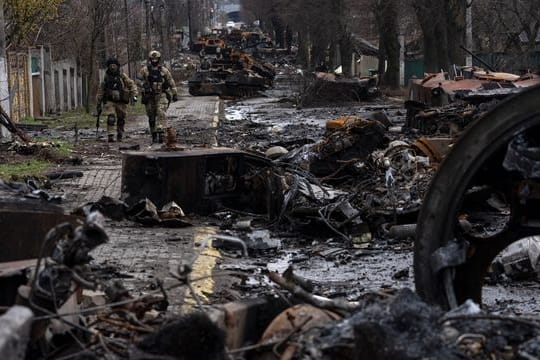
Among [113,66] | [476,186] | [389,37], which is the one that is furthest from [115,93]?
[389,37]

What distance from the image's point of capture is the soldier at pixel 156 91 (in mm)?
21469

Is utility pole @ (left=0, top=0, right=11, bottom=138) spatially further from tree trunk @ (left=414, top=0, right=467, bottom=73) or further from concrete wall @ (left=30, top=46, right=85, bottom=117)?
tree trunk @ (left=414, top=0, right=467, bottom=73)

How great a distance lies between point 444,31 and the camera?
4100 cm

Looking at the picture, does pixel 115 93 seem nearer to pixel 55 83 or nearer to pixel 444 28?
pixel 55 83

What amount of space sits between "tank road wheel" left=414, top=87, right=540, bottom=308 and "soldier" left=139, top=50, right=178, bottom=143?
15.5 metres

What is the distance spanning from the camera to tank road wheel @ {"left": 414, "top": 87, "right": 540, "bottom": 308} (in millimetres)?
5734

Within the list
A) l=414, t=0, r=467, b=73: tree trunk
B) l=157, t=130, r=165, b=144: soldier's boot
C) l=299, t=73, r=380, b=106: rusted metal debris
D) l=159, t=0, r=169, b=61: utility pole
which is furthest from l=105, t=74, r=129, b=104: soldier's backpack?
l=159, t=0, r=169, b=61: utility pole

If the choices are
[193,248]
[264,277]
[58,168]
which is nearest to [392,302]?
[264,277]

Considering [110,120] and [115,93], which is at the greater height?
[115,93]

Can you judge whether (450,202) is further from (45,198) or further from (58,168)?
(58,168)

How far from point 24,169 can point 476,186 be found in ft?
38.7

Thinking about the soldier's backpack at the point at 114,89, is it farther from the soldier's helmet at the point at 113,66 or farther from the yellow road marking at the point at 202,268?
the yellow road marking at the point at 202,268

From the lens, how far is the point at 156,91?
70.8 feet

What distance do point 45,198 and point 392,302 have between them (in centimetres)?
333
